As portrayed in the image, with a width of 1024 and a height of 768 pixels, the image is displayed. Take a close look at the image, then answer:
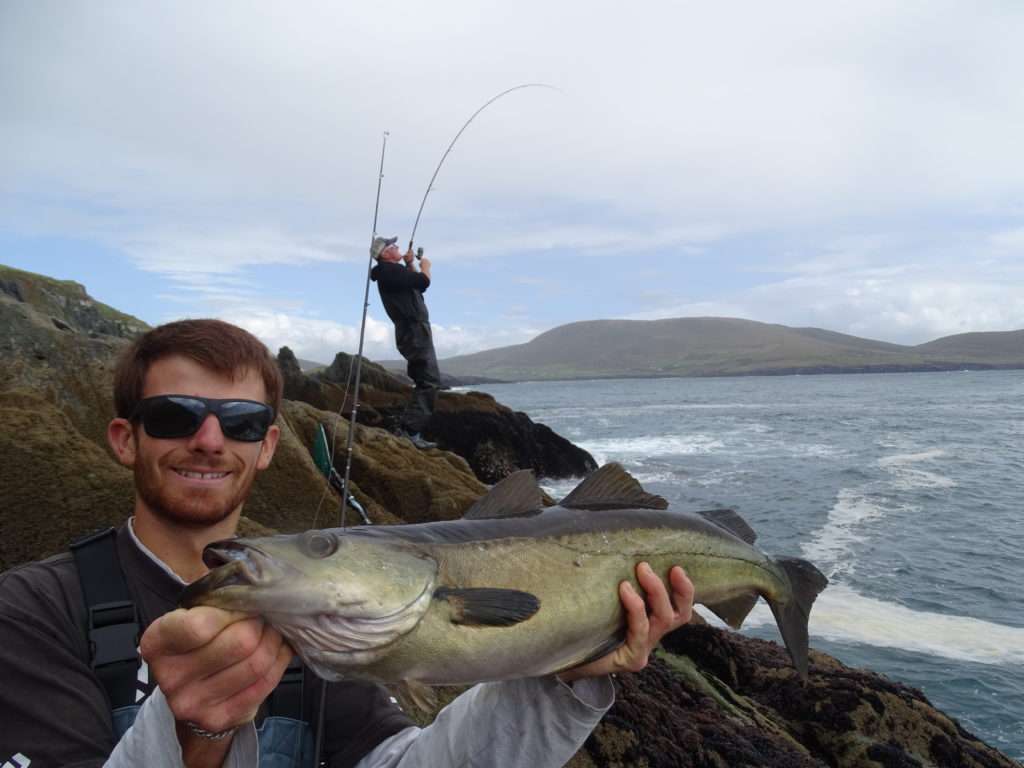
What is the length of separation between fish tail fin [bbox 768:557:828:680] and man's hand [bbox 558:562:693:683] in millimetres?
1316

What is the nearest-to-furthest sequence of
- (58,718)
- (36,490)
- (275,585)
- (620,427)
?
(275,585)
(58,718)
(36,490)
(620,427)

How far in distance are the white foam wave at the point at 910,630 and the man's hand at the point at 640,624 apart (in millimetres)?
10710

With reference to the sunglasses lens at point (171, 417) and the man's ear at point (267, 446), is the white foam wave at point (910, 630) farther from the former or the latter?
the sunglasses lens at point (171, 417)

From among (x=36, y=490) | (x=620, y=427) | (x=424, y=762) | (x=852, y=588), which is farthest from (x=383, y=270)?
(x=620, y=427)

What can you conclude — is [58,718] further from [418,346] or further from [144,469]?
[418,346]

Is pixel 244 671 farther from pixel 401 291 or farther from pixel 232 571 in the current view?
pixel 401 291

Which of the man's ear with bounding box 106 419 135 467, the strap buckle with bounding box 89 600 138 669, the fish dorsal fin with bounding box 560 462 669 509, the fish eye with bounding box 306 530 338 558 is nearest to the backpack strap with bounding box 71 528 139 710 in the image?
the strap buckle with bounding box 89 600 138 669

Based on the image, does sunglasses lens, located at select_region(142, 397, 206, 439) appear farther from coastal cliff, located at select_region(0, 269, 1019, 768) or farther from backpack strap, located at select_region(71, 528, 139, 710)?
coastal cliff, located at select_region(0, 269, 1019, 768)

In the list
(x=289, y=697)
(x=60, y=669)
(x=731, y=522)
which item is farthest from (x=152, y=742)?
(x=731, y=522)

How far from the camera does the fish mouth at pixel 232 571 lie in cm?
217

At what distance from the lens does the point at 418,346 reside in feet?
47.0

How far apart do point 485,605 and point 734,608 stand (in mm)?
2012

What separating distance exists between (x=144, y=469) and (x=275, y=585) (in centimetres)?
127

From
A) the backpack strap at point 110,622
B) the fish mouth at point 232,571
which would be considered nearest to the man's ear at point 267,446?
the backpack strap at point 110,622
